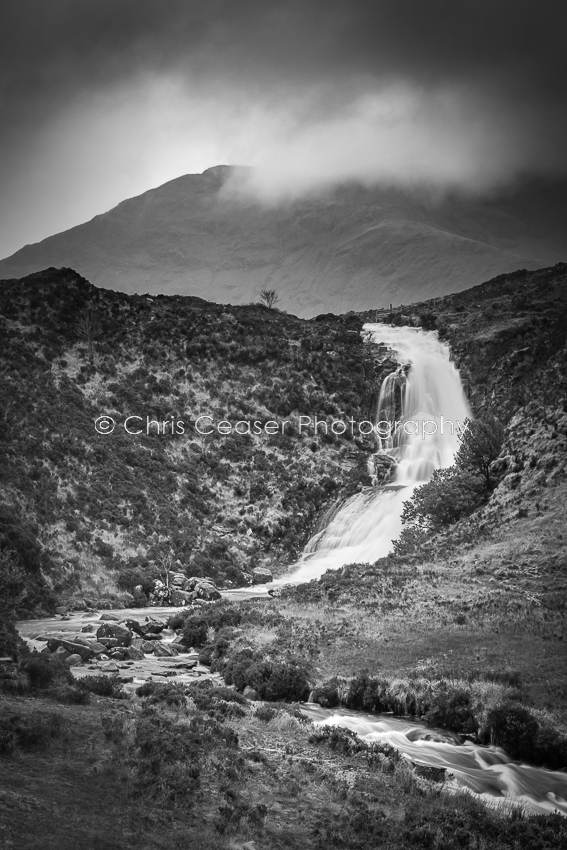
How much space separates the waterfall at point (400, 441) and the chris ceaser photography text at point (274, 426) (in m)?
0.22

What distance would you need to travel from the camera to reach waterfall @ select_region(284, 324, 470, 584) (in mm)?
61500

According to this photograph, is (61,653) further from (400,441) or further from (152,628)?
(400,441)

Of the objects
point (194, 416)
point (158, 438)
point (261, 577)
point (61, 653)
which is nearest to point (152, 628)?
point (61, 653)

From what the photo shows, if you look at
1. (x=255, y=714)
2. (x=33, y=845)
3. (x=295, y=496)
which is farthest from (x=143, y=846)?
(x=295, y=496)

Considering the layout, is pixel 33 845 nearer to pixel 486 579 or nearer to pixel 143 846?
pixel 143 846

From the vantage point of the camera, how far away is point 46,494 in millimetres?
52594

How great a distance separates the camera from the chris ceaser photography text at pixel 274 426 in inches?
2795

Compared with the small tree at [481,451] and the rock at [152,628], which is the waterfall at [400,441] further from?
the rock at [152,628]

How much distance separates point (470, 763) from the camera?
18531 mm

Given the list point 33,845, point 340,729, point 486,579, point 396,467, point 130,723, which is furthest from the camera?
point 396,467

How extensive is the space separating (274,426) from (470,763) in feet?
199

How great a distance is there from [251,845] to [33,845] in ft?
12.5

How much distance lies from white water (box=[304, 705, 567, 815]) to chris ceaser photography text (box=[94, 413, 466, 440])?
50.5m

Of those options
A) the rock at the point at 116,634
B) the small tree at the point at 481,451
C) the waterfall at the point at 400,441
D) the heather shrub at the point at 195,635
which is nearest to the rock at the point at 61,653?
the rock at the point at 116,634
